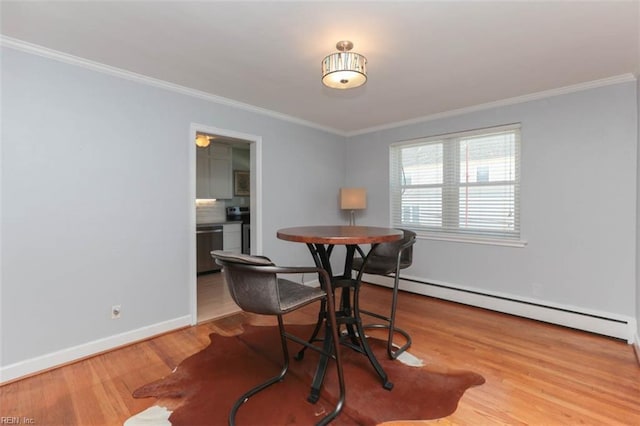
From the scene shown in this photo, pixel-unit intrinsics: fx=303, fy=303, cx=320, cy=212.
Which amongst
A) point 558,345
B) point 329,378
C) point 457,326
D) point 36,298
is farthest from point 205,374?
point 558,345

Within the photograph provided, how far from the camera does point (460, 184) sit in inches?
148

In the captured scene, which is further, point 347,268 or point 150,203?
point 150,203

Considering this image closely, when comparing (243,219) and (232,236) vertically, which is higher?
(243,219)

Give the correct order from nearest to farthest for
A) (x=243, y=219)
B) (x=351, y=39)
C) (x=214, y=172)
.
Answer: (x=351, y=39)
(x=214, y=172)
(x=243, y=219)

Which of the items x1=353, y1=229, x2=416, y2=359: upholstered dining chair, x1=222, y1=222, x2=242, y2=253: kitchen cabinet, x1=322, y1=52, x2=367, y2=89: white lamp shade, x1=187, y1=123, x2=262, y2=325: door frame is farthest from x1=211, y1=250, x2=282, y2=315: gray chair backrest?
x1=222, y1=222, x2=242, y2=253: kitchen cabinet

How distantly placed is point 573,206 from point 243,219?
488 cm

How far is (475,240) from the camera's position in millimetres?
3559

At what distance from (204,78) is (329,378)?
8.65ft

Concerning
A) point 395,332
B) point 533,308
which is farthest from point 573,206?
point 395,332

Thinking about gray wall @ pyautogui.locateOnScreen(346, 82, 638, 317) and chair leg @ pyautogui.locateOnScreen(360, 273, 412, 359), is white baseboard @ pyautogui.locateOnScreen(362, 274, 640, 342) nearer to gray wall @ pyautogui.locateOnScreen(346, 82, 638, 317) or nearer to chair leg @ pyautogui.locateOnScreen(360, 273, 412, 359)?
gray wall @ pyautogui.locateOnScreen(346, 82, 638, 317)

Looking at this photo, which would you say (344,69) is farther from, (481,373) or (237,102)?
(481,373)

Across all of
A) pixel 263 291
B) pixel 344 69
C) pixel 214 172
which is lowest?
pixel 263 291

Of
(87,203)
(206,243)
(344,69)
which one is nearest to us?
(344,69)

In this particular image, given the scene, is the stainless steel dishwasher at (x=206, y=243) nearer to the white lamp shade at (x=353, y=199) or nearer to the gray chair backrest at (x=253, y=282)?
the white lamp shade at (x=353, y=199)
